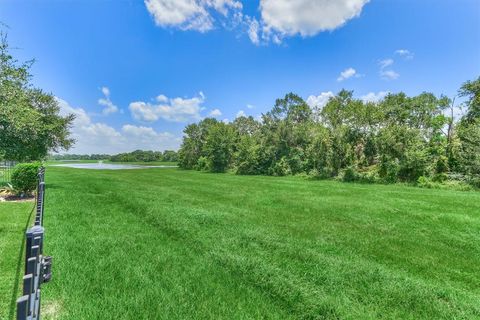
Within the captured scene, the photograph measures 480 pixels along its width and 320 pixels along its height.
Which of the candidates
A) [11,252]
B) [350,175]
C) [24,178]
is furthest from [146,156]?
[11,252]

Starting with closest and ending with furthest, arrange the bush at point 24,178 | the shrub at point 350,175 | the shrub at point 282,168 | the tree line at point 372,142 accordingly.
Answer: the bush at point 24,178
the tree line at point 372,142
the shrub at point 350,175
the shrub at point 282,168

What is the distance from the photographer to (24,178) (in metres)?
10.3

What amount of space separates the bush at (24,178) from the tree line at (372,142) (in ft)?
64.4

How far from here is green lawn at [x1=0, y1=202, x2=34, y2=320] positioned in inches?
132

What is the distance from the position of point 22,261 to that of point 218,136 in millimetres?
36476

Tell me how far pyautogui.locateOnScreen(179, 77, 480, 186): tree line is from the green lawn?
19944mm

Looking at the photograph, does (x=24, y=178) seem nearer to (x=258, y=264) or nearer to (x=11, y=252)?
(x=11, y=252)

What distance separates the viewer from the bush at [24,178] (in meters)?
10.2

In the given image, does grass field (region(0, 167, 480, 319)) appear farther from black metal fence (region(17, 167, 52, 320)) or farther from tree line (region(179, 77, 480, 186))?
tree line (region(179, 77, 480, 186))

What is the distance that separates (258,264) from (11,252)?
4.33 meters

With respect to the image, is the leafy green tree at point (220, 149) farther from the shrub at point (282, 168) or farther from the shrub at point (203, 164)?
the shrub at point (282, 168)

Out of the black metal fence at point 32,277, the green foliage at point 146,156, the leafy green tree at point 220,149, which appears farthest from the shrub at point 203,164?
the green foliage at point 146,156

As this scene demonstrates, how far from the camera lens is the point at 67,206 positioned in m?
8.71

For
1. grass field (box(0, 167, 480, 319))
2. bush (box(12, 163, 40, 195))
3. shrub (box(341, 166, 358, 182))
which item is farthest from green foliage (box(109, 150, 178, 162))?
grass field (box(0, 167, 480, 319))
